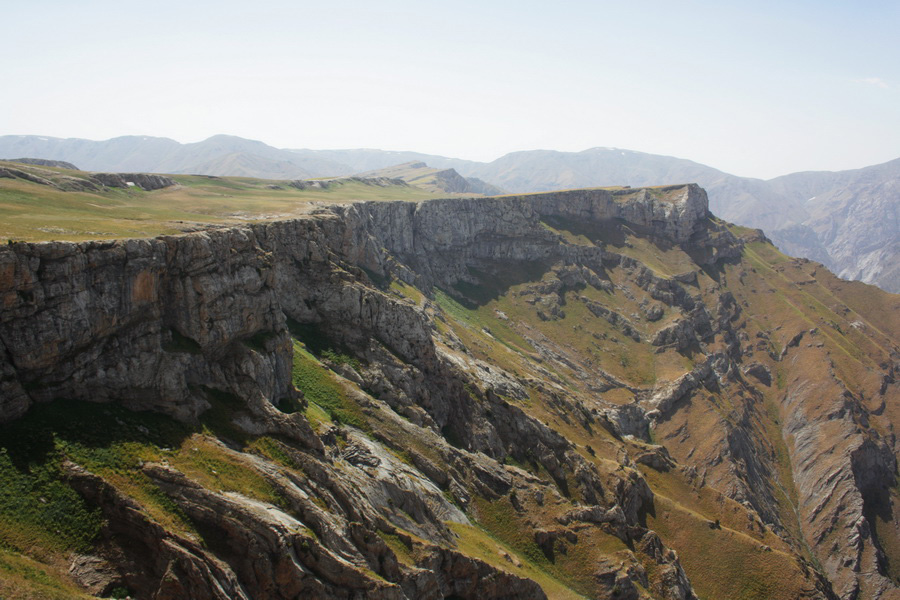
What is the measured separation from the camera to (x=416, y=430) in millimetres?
54406

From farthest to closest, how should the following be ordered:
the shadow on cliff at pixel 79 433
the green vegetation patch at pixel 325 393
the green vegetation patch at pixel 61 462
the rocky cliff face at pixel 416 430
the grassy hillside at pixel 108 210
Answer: the green vegetation patch at pixel 325 393 → the grassy hillside at pixel 108 210 → the rocky cliff face at pixel 416 430 → the shadow on cliff at pixel 79 433 → the green vegetation patch at pixel 61 462

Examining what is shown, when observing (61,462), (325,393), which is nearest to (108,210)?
(325,393)

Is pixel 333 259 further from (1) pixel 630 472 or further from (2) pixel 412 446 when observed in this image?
(1) pixel 630 472

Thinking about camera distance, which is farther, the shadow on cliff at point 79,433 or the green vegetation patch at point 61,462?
the shadow on cliff at point 79,433

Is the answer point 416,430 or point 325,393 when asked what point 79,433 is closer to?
point 325,393

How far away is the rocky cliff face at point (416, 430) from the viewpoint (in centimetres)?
2616

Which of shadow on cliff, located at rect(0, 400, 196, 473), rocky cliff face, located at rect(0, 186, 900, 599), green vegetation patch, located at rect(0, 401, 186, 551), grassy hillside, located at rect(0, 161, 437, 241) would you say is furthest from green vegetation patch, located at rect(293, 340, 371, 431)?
green vegetation patch, located at rect(0, 401, 186, 551)

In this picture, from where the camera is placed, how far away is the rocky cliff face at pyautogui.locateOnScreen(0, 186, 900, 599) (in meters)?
26.2

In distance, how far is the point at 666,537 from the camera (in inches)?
2790

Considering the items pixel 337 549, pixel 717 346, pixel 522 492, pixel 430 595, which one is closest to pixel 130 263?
pixel 337 549

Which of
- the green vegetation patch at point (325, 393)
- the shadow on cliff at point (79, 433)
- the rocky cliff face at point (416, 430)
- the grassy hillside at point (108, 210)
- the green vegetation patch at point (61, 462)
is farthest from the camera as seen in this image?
the green vegetation patch at point (325, 393)

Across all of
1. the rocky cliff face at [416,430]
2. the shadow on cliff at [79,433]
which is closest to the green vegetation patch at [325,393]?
the rocky cliff face at [416,430]

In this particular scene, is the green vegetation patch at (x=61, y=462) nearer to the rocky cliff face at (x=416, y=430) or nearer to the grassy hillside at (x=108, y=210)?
the rocky cliff face at (x=416, y=430)

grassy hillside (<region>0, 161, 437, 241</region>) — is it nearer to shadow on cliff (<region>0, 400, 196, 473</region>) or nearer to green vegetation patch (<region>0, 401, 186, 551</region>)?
shadow on cliff (<region>0, 400, 196, 473</region>)
